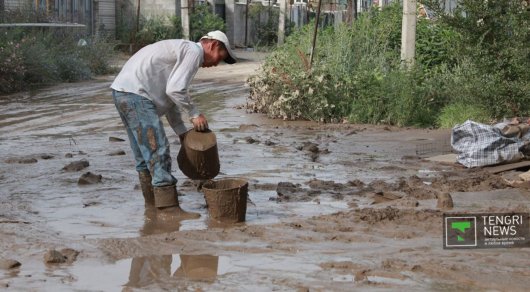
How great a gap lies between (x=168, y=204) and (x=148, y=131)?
2.09ft

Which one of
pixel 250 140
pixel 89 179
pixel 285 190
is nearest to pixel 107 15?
pixel 250 140

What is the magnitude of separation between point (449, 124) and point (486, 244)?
8200 millimetres

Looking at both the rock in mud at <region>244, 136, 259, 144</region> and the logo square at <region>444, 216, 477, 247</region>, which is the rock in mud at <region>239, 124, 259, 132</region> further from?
the logo square at <region>444, 216, 477, 247</region>

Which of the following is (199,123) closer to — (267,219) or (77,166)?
(267,219)

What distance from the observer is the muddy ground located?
6.12m

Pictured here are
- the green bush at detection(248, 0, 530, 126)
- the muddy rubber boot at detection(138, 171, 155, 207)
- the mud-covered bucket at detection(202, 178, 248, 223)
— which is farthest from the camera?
the green bush at detection(248, 0, 530, 126)

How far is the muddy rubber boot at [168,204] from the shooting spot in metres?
8.11

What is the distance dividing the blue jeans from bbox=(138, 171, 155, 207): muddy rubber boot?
249mm

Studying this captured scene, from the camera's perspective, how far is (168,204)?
8125 millimetres

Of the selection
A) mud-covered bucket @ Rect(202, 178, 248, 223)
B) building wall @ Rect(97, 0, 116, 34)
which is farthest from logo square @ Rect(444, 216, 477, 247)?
building wall @ Rect(97, 0, 116, 34)

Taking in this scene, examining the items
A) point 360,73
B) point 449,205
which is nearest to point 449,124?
point 360,73

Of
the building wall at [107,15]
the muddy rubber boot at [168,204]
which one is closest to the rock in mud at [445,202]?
the muddy rubber boot at [168,204]

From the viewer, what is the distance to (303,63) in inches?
631

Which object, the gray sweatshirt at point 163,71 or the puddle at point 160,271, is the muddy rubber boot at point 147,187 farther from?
the puddle at point 160,271
